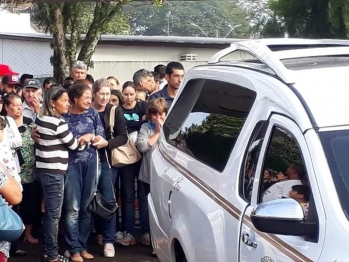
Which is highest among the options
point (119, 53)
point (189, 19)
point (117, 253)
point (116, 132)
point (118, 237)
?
point (189, 19)

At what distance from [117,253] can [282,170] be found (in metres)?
4.38

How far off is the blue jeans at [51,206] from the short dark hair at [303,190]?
376 centimetres

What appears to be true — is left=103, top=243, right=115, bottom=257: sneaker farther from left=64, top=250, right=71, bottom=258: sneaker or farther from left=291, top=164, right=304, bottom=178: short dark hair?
left=291, top=164, right=304, bottom=178: short dark hair

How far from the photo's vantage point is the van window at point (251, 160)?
432 centimetres

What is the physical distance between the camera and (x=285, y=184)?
4.06 meters

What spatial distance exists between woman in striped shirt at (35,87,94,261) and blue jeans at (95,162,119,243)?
586mm

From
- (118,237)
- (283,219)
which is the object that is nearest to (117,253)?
(118,237)

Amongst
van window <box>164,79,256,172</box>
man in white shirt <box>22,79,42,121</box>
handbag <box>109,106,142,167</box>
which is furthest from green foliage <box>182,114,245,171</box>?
man in white shirt <box>22,79,42,121</box>

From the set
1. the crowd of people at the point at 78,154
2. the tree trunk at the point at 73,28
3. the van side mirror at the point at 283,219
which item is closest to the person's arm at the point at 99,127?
the crowd of people at the point at 78,154

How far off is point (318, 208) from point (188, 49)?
19.0 metres

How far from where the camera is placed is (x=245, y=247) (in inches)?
163

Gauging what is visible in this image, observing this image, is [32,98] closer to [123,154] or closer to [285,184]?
[123,154]

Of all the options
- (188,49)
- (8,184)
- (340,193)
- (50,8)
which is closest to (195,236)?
(8,184)

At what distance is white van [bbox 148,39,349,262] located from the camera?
3.60m
